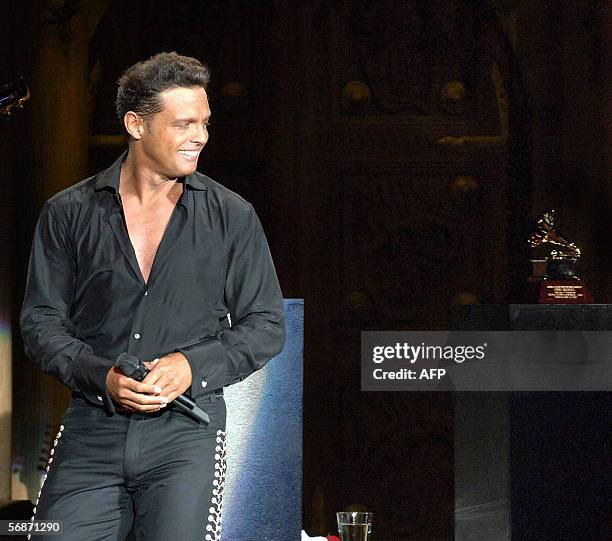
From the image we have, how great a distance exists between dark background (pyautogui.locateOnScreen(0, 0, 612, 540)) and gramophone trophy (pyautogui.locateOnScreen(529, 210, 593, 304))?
4.15ft

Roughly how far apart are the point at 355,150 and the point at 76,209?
278 cm

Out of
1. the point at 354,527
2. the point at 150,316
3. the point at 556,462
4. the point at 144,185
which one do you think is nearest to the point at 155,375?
the point at 150,316

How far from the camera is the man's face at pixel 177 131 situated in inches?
89.1

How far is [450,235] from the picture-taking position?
16.5 ft

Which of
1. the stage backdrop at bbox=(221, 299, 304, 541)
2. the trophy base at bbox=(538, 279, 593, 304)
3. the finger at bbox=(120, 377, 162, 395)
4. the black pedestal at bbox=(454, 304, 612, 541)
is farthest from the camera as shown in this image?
the trophy base at bbox=(538, 279, 593, 304)

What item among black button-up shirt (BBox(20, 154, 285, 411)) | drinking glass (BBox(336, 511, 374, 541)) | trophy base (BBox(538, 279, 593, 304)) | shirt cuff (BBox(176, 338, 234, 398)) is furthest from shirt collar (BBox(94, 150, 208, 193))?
trophy base (BBox(538, 279, 593, 304))

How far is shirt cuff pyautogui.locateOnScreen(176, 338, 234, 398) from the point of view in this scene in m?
2.14

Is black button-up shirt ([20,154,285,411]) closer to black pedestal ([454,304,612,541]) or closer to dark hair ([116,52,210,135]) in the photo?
dark hair ([116,52,210,135])

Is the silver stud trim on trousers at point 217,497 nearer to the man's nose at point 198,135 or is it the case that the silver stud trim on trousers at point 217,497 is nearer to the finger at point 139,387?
the finger at point 139,387

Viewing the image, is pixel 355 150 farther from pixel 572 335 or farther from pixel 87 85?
pixel 572 335

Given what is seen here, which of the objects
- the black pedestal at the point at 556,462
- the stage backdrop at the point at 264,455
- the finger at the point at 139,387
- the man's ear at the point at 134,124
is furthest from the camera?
the black pedestal at the point at 556,462

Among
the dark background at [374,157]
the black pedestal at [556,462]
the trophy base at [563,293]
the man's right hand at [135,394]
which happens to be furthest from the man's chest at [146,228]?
the dark background at [374,157]

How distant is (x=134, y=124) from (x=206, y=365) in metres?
0.46

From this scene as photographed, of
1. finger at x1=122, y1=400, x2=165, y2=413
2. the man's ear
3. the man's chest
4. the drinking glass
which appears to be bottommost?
the drinking glass
